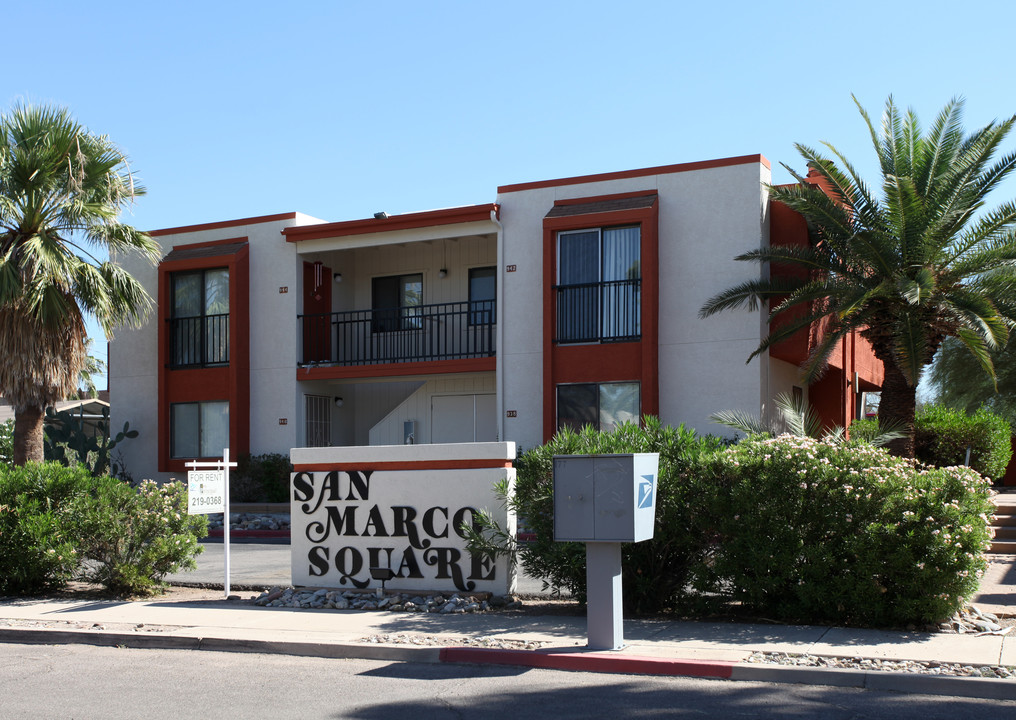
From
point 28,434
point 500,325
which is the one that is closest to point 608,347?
point 500,325

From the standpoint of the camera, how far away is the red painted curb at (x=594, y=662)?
785cm

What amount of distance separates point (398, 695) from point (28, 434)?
1428 cm

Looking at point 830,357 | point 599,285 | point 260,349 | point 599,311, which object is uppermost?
point 599,285

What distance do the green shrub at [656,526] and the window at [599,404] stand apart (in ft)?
32.6

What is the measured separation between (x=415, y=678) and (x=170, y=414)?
1852 cm

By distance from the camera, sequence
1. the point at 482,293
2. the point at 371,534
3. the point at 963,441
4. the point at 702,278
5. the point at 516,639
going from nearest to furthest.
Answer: the point at 516,639, the point at 371,534, the point at 702,278, the point at 963,441, the point at 482,293

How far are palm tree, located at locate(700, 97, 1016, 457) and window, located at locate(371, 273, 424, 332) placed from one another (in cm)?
934

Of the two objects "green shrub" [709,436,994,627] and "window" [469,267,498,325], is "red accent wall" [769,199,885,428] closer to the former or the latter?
"window" [469,267,498,325]

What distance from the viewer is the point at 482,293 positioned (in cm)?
2458

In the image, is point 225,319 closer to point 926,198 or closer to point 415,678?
point 926,198

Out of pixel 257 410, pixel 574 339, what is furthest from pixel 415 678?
pixel 257 410

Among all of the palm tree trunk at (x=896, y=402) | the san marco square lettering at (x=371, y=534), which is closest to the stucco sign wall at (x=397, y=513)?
the san marco square lettering at (x=371, y=534)

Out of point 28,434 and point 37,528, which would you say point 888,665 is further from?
point 28,434

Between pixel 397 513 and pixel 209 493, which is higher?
pixel 209 493
